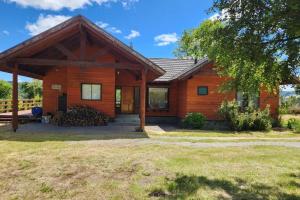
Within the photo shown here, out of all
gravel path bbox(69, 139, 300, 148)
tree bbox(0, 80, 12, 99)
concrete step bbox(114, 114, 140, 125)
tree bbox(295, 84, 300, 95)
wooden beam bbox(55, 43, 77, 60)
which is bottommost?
gravel path bbox(69, 139, 300, 148)

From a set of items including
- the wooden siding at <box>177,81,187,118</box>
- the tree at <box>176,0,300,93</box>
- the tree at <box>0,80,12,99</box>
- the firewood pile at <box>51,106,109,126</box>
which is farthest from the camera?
the tree at <box>0,80,12,99</box>

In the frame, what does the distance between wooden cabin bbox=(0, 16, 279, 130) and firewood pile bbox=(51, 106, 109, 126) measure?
0.93m

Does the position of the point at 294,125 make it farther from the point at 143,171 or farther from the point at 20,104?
the point at 20,104

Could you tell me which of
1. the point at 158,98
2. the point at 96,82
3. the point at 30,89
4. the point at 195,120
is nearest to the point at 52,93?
the point at 96,82

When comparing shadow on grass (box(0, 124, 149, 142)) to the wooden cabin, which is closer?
shadow on grass (box(0, 124, 149, 142))

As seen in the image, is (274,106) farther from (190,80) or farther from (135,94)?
(135,94)

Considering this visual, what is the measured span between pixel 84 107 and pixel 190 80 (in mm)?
6708

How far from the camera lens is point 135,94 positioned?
72.2 ft

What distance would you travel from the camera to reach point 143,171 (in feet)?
24.3

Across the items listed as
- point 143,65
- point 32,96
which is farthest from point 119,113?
point 32,96

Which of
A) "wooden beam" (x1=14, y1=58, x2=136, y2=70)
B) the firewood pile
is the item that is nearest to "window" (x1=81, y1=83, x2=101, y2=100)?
the firewood pile

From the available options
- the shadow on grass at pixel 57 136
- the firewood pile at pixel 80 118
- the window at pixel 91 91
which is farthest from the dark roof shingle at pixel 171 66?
the shadow on grass at pixel 57 136

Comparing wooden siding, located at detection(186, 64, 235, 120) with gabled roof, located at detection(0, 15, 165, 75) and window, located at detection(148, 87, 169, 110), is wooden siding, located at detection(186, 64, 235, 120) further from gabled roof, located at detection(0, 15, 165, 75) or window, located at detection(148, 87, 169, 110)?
gabled roof, located at detection(0, 15, 165, 75)

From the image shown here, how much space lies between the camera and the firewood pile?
1688cm
